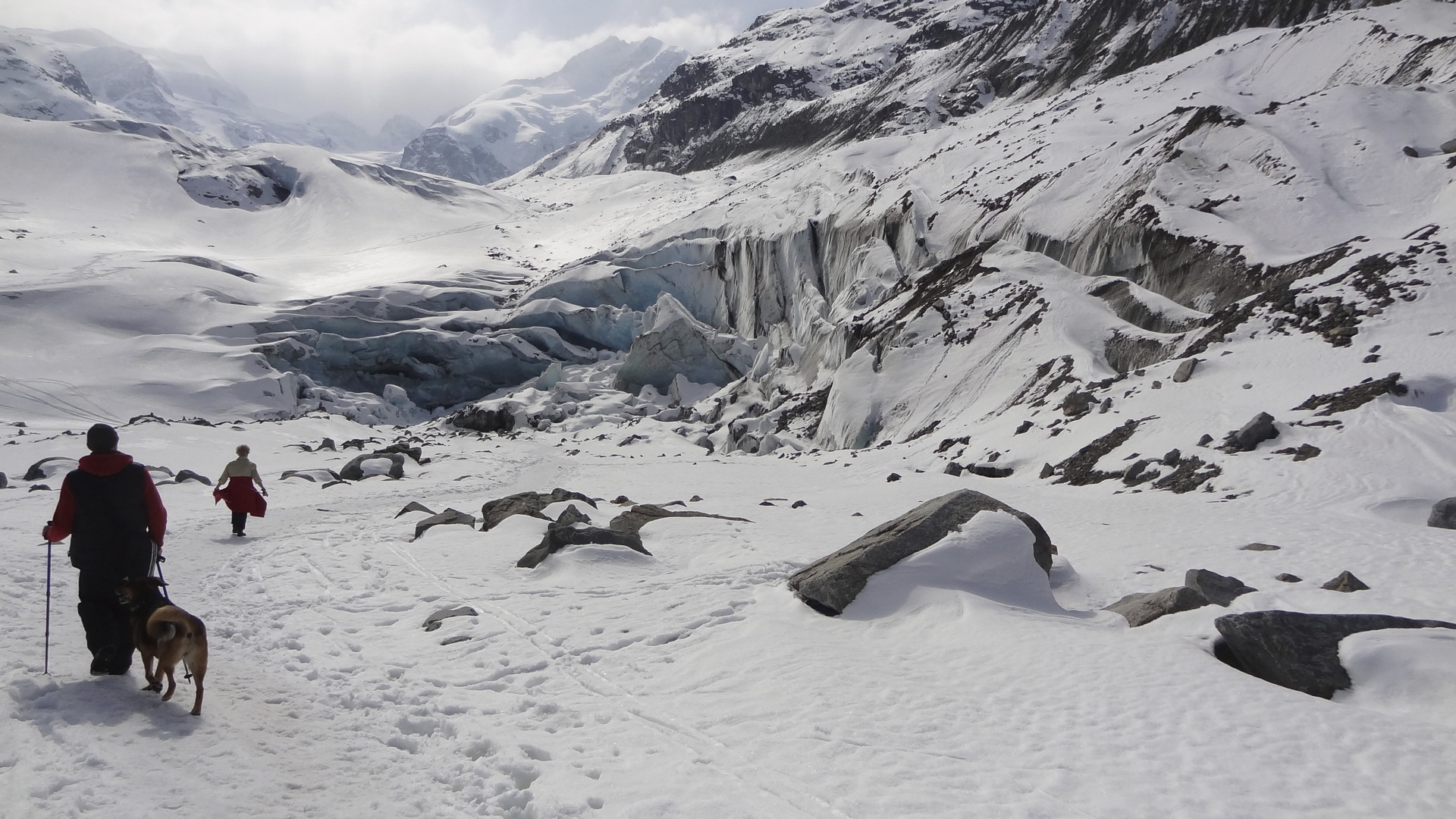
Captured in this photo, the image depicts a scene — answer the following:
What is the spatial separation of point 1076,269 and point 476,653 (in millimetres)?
22976

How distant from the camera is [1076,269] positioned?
24.2 metres

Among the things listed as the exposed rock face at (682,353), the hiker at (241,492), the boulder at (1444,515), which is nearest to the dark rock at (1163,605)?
the boulder at (1444,515)

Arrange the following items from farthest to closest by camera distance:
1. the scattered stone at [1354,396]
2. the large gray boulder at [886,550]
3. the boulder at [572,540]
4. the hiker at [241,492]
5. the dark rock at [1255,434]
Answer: the dark rock at [1255,434]
the scattered stone at [1354,396]
the hiker at [241,492]
the boulder at [572,540]
the large gray boulder at [886,550]

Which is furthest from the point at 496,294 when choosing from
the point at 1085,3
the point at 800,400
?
the point at 1085,3

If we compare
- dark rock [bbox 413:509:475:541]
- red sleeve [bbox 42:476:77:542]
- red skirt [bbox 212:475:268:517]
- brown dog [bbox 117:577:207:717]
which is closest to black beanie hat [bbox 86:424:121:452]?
red sleeve [bbox 42:476:77:542]

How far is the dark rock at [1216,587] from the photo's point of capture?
278 inches

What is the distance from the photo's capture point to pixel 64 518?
484 cm

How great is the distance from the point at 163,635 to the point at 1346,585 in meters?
9.67

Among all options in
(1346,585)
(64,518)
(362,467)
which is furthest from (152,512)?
(362,467)

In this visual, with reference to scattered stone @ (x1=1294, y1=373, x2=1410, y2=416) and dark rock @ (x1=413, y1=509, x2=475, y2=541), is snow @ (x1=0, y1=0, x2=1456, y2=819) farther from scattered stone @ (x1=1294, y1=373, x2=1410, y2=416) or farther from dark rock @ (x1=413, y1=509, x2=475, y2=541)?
dark rock @ (x1=413, y1=509, x2=475, y2=541)

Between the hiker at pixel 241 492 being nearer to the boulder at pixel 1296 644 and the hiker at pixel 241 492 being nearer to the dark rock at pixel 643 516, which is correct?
the dark rock at pixel 643 516

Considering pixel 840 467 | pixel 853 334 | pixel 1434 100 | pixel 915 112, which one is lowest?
pixel 840 467

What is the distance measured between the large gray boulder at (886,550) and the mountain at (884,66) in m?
53.7

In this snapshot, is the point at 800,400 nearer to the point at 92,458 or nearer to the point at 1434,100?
the point at 1434,100
